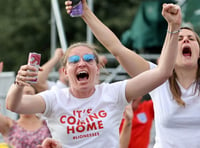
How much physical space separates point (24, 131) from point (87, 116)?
1610 mm

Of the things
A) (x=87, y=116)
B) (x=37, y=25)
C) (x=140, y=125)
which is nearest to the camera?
(x=87, y=116)

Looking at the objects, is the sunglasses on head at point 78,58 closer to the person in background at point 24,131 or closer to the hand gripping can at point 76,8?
the hand gripping can at point 76,8

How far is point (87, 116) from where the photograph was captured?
418cm

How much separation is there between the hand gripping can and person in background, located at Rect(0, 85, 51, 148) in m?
1.15

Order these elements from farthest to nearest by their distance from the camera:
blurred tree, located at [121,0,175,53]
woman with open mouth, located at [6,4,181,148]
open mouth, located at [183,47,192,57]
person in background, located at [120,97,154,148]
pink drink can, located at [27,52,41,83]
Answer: blurred tree, located at [121,0,175,53] → person in background, located at [120,97,154,148] → open mouth, located at [183,47,192,57] → woman with open mouth, located at [6,4,181,148] → pink drink can, located at [27,52,41,83]

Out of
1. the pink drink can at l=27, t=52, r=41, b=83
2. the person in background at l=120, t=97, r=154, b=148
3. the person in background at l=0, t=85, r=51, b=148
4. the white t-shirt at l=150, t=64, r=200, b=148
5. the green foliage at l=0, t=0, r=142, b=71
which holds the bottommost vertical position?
the green foliage at l=0, t=0, r=142, b=71

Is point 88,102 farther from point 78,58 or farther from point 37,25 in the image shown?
point 37,25

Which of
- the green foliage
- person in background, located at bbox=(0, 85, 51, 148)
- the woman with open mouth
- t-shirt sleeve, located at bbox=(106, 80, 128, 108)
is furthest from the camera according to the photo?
the green foliage

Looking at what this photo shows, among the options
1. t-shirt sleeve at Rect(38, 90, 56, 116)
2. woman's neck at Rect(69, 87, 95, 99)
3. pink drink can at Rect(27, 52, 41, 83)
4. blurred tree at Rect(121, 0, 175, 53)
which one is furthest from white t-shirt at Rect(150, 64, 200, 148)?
blurred tree at Rect(121, 0, 175, 53)

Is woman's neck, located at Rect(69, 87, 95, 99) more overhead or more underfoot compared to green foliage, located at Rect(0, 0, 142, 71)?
more overhead

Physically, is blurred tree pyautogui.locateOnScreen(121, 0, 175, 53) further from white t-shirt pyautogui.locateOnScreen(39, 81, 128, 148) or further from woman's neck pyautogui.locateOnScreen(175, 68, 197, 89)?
white t-shirt pyautogui.locateOnScreen(39, 81, 128, 148)

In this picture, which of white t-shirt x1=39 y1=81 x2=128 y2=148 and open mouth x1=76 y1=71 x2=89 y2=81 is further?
open mouth x1=76 y1=71 x2=89 y2=81

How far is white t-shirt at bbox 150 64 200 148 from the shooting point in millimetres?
4395

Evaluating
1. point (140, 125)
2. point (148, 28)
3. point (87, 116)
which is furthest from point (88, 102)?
point (148, 28)
